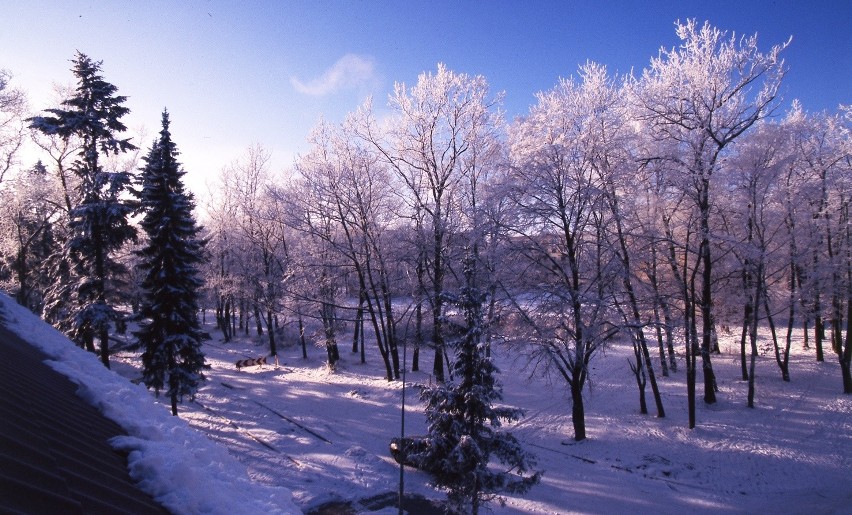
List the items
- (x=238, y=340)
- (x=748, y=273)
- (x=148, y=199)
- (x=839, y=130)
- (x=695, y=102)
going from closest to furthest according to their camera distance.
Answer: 1. (x=695, y=102)
2. (x=148, y=199)
3. (x=748, y=273)
4. (x=839, y=130)
5. (x=238, y=340)

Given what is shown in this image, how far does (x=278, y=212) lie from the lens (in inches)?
1020

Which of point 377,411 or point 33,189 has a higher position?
point 33,189

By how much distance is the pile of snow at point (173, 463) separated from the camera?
3275 mm

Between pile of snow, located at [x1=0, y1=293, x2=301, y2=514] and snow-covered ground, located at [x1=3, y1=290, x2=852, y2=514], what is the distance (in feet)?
0.43

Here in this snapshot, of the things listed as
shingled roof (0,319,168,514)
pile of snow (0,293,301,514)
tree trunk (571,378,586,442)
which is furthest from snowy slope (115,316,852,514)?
shingled roof (0,319,168,514)

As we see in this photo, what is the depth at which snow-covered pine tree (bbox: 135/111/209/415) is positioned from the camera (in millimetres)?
18500

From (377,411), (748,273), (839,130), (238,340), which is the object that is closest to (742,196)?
(748,273)

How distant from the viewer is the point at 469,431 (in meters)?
10.6

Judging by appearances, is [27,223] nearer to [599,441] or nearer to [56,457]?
[56,457]

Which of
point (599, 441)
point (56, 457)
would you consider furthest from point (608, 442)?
point (56, 457)

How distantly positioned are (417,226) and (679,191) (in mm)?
11886

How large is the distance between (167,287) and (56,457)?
59.1 ft

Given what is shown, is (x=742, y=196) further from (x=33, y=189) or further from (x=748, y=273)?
(x=33, y=189)

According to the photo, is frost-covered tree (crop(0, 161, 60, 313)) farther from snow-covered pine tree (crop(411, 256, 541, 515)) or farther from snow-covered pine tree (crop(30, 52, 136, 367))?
snow-covered pine tree (crop(411, 256, 541, 515))
